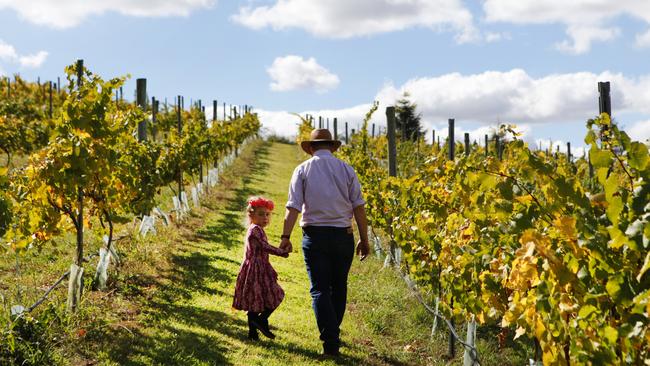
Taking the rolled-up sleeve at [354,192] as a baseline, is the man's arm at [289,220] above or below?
below

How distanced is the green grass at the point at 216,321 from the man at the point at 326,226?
392mm

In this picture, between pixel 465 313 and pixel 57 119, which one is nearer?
pixel 465 313

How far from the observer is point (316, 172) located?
4547mm

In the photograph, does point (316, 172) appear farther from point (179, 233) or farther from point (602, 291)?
point (179, 233)

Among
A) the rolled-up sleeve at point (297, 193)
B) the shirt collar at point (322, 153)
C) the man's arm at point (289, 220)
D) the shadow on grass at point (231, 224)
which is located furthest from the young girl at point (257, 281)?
the shadow on grass at point (231, 224)

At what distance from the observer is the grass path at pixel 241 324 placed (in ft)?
14.9

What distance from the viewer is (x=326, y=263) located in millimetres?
4461

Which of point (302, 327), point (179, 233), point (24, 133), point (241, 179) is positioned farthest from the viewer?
point (241, 179)

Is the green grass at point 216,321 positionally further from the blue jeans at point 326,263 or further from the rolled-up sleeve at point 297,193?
the rolled-up sleeve at point 297,193

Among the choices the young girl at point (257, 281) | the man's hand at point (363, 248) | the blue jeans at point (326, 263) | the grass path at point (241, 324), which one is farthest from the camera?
the young girl at point (257, 281)

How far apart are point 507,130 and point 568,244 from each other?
0.89 metres

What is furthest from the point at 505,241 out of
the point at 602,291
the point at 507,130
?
the point at 602,291

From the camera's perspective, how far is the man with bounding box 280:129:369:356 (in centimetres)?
445

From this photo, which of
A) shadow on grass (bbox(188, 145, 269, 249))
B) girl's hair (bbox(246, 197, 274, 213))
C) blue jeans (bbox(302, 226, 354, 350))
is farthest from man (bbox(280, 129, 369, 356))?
shadow on grass (bbox(188, 145, 269, 249))
